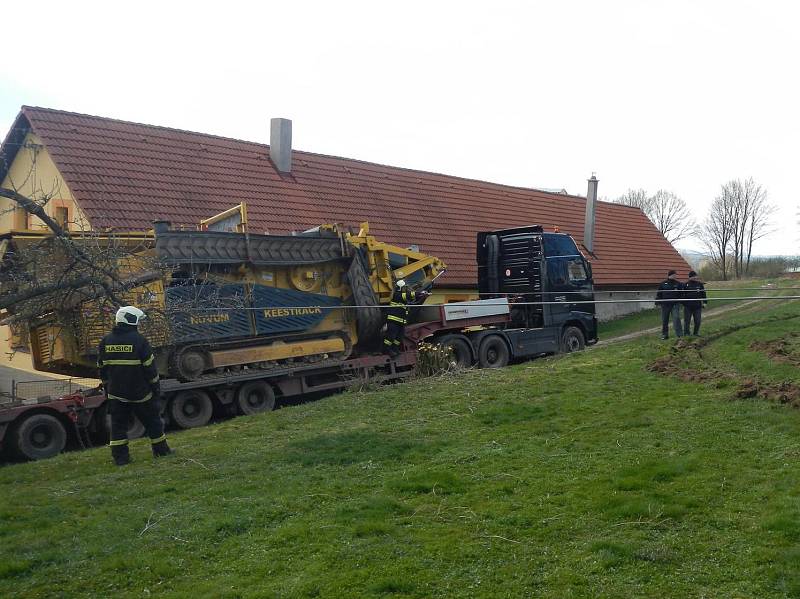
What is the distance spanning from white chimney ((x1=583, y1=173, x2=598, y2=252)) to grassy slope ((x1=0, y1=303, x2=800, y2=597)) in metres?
18.9

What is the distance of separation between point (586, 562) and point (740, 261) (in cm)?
6676

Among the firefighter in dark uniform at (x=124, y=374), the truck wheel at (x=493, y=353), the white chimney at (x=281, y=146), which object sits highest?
the white chimney at (x=281, y=146)

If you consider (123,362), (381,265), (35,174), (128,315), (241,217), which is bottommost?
(123,362)

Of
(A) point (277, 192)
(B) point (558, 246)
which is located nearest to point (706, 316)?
(B) point (558, 246)

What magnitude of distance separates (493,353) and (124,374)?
9888 millimetres

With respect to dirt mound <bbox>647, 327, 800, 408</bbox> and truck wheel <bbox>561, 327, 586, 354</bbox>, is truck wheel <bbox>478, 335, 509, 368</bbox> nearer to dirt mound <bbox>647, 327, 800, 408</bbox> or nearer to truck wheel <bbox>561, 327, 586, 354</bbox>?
truck wheel <bbox>561, 327, 586, 354</bbox>

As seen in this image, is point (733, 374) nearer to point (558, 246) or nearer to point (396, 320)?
point (396, 320)

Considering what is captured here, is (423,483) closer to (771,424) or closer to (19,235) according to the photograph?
(771,424)

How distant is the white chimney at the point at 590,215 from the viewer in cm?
2848

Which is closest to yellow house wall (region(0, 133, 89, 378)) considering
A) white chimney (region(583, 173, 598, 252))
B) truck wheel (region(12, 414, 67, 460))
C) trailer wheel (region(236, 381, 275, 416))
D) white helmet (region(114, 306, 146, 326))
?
truck wheel (region(12, 414, 67, 460))

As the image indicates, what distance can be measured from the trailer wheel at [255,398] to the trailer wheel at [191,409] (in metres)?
0.54

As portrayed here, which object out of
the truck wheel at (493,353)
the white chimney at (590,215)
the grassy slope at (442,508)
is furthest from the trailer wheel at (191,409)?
the white chimney at (590,215)

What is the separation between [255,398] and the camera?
13422 millimetres

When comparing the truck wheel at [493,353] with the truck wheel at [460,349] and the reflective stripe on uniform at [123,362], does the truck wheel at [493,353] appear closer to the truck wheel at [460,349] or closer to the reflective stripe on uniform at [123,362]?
the truck wheel at [460,349]
